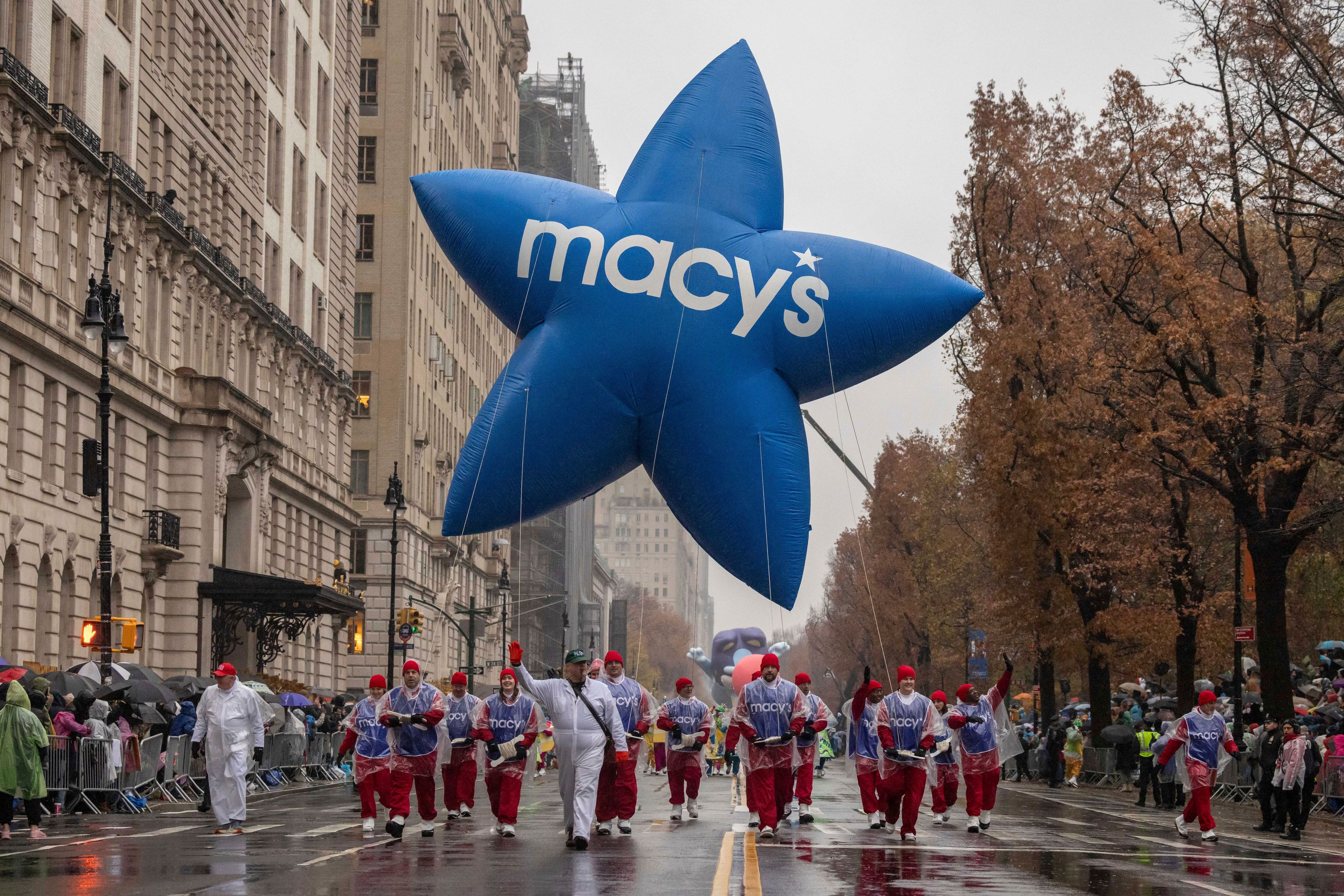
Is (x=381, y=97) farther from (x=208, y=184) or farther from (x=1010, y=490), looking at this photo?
(x=1010, y=490)

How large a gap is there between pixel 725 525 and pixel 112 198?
25163 millimetres

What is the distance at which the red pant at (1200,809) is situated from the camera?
67.6ft

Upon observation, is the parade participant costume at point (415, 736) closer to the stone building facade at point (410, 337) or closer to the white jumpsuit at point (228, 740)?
the white jumpsuit at point (228, 740)

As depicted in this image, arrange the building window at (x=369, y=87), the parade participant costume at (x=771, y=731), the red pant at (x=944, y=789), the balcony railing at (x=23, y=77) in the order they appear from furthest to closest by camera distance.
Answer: the building window at (x=369, y=87), the balcony railing at (x=23, y=77), the red pant at (x=944, y=789), the parade participant costume at (x=771, y=731)

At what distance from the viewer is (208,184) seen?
4691 cm

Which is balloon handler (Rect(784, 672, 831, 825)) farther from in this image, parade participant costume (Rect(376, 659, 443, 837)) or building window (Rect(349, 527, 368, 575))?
building window (Rect(349, 527, 368, 575))

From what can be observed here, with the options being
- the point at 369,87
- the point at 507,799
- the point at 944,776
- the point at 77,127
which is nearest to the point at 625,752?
the point at 507,799

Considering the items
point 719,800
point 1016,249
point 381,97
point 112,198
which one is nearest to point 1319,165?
point 1016,249

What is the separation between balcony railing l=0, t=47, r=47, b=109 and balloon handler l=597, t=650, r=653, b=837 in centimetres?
1844

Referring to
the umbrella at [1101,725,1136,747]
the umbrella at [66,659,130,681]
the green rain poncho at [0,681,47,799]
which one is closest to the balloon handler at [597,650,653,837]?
the green rain poncho at [0,681,47,799]

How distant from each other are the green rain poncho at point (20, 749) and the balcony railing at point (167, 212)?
2336cm

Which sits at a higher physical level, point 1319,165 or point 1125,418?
point 1319,165

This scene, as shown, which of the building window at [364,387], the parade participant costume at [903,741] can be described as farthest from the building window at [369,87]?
the parade participant costume at [903,741]

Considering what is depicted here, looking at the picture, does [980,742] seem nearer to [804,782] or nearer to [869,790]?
[869,790]
